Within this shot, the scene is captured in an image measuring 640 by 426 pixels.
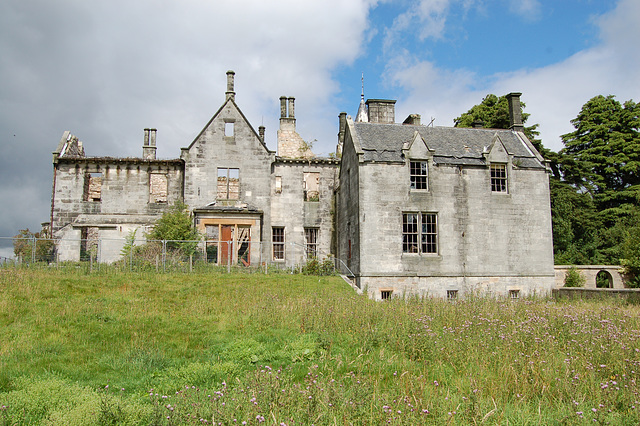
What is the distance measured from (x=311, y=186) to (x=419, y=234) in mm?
11955

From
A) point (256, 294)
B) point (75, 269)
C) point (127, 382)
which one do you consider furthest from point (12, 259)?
point (127, 382)

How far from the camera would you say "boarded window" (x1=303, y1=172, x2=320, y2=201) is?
107 ft

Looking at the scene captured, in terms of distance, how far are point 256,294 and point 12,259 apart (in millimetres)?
11843

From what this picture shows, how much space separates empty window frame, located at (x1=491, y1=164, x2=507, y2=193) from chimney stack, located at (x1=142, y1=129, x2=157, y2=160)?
22.6m

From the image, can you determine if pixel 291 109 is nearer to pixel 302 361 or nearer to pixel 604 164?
pixel 604 164

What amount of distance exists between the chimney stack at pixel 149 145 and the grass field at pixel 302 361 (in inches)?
713

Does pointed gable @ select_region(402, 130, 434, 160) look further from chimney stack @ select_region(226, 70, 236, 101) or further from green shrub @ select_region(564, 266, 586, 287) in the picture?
chimney stack @ select_region(226, 70, 236, 101)

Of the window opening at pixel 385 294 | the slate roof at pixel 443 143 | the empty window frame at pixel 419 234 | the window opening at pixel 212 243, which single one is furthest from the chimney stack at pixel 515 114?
the window opening at pixel 212 243

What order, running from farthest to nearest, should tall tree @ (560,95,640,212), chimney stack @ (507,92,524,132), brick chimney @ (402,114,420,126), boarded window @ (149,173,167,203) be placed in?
1. tall tree @ (560,95,640,212)
2. boarded window @ (149,173,167,203)
3. brick chimney @ (402,114,420,126)
4. chimney stack @ (507,92,524,132)

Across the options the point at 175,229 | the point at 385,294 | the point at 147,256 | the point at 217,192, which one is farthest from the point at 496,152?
the point at 147,256

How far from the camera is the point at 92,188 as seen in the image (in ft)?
108

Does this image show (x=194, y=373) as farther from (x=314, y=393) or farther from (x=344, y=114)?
(x=344, y=114)

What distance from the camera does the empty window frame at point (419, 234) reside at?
24406 millimetres

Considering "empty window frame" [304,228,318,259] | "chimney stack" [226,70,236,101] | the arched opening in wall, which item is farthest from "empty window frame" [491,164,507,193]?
"chimney stack" [226,70,236,101]
